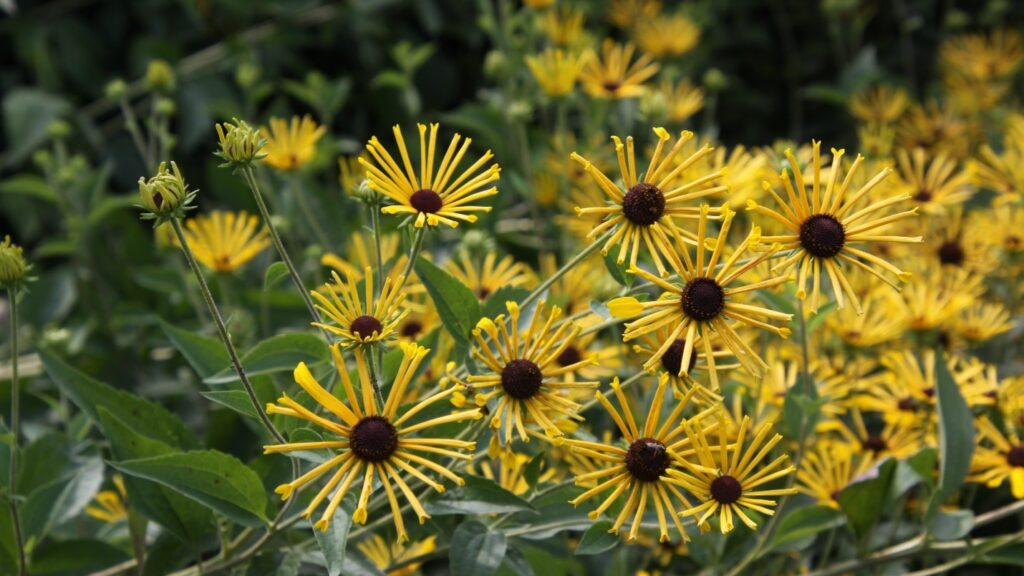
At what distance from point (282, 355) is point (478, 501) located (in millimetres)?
241

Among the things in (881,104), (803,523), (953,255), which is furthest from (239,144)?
(881,104)

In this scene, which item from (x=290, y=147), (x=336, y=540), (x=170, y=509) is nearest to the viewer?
(x=336, y=540)

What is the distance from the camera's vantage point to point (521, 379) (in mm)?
950

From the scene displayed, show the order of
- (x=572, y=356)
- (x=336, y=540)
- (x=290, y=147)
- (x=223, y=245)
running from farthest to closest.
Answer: (x=290, y=147) → (x=223, y=245) → (x=572, y=356) → (x=336, y=540)

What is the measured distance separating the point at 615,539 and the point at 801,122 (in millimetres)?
2010

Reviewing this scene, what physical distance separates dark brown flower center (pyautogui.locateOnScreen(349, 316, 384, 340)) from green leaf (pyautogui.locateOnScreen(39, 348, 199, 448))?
349 mm

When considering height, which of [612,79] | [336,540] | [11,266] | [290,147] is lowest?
[336,540]

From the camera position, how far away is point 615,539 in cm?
99

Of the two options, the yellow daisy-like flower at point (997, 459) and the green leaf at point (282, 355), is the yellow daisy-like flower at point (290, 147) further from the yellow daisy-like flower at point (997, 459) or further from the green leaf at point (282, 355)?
the yellow daisy-like flower at point (997, 459)

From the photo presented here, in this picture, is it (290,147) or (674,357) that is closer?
(674,357)

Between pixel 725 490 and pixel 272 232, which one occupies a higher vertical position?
pixel 272 232

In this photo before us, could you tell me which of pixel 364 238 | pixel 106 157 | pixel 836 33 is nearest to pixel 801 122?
pixel 836 33

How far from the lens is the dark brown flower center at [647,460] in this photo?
94 cm

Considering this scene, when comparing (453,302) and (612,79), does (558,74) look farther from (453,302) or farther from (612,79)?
(453,302)
